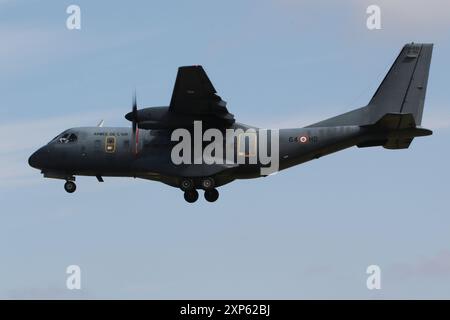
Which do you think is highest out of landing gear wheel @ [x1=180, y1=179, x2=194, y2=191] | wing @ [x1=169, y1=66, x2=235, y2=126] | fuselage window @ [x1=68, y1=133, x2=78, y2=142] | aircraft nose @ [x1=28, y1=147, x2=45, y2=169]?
wing @ [x1=169, y1=66, x2=235, y2=126]

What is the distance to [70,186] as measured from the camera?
4409cm

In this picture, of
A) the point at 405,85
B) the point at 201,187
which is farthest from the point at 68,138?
the point at 405,85

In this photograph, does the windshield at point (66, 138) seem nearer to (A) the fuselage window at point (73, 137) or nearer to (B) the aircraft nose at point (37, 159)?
(A) the fuselage window at point (73, 137)

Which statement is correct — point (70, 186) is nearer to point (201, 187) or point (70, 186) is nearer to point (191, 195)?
point (191, 195)

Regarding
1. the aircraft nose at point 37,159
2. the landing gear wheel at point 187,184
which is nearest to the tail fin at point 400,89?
the landing gear wheel at point 187,184

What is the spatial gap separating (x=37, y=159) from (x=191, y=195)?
264 inches

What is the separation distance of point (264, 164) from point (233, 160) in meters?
1.23

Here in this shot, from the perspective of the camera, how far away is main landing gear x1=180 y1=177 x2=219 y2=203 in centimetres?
4197

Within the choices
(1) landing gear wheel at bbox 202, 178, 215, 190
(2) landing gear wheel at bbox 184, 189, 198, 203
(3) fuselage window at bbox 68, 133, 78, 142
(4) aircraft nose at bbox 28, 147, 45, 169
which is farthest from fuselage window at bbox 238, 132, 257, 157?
(4) aircraft nose at bbox 28, 147, 45, 169

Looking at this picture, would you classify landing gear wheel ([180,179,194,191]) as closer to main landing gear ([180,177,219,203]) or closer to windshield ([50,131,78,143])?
main landing gear ([180,177,219,203])

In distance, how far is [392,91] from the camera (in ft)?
139
